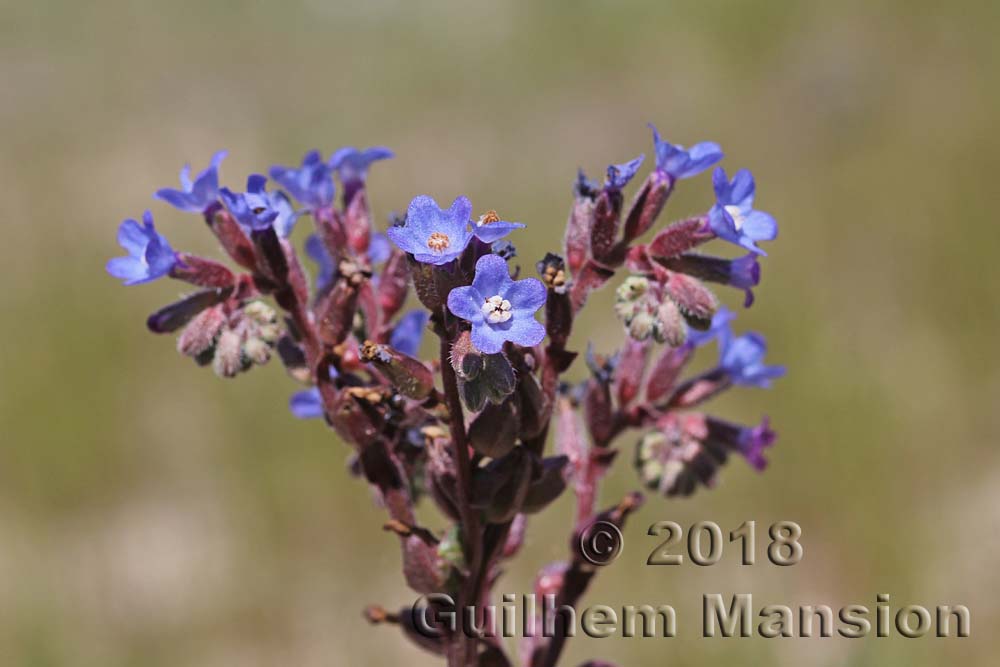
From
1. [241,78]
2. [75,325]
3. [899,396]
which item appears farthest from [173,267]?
[241,78]

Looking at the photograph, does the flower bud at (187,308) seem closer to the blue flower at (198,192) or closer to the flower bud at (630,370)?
the blue flower at (198,192)

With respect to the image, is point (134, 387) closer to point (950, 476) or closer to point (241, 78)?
point (950, 476)

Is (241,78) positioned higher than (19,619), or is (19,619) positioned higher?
(241,78)

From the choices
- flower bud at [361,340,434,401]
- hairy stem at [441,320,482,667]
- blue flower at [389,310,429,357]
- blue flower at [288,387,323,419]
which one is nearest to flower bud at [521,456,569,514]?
hairy stem at [441,320,482,667]

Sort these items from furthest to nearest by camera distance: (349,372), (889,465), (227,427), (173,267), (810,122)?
(810,122) → (227,427) → (889,465) → (349,372) → (173,267)

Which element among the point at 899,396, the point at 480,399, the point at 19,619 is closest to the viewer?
the point at 480,399

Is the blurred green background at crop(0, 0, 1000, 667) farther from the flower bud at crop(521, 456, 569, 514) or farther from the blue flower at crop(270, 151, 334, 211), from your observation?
the blue flower at crop(270, 151, 334, 211)

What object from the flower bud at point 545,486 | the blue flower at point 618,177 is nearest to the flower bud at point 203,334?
the flower bud at point 545,486
